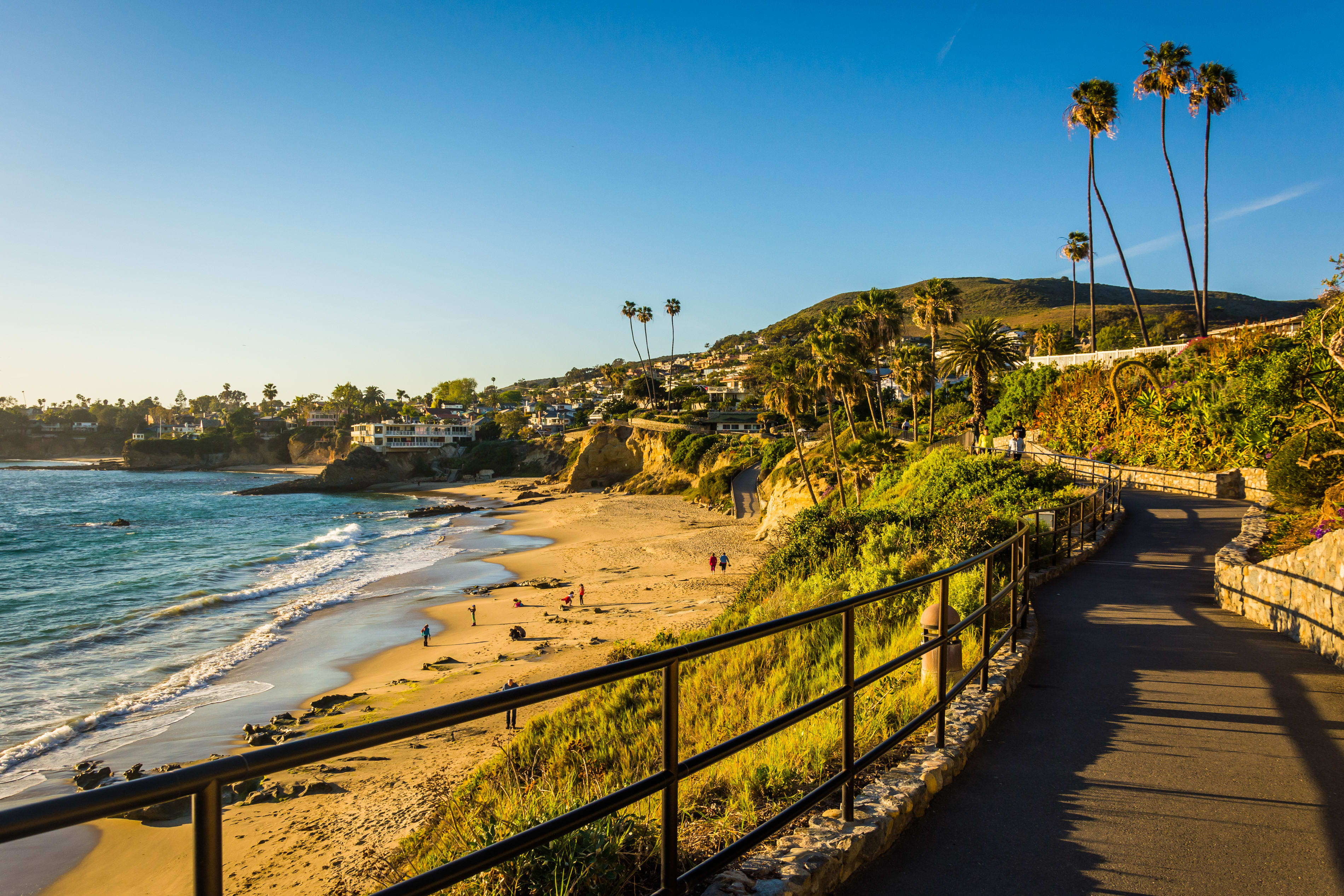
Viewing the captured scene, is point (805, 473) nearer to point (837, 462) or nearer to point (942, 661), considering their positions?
point (837, 462)

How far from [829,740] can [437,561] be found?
32.9 meters

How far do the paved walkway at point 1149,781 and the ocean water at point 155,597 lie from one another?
14344mm

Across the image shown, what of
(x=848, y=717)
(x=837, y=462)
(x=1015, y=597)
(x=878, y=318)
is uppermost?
(x=878, y=318)

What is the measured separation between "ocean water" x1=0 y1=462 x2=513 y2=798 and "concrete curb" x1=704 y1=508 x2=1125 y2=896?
1386cm

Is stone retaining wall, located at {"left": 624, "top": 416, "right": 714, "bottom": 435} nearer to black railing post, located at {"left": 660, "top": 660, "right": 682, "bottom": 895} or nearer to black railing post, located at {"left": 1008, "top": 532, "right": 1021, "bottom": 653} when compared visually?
black railing post, located at {"left": 1008, "top": 532, "right": 1021, "bottom": 653}

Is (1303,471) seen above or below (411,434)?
below

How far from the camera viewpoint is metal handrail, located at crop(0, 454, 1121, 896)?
127 centimetres

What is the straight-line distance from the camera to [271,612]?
952 inches

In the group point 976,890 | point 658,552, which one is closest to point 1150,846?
point 976,890

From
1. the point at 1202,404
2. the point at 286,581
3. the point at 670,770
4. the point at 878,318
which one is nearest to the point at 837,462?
the point at 1202,404

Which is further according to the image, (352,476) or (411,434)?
(411,434)

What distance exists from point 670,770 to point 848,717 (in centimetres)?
127

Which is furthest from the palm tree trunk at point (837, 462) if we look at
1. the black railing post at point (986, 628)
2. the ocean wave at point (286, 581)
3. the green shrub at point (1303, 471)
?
the black railing post at point (986, 628)

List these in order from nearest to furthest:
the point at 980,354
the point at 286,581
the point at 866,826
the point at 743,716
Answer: the point at 866,826, the point at 743,716, the point at 286,581, the point at 980,354
